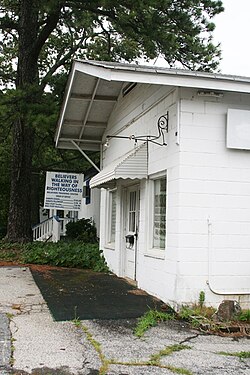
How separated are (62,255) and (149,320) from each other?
6.92 metres

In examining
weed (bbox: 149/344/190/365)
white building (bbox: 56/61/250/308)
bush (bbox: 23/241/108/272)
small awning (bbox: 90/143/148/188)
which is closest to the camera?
weed (bbox: 149/344/190/365)

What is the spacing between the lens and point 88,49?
64.7 feet

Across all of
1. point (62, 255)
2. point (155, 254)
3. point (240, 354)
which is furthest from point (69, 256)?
point (240, 354)

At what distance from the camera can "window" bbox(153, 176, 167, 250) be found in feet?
27.8

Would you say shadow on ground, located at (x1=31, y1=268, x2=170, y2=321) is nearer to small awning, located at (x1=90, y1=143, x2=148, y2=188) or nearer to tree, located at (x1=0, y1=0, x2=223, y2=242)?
small awning, located at (x1=90, y1=143, x2=148, y2=188)

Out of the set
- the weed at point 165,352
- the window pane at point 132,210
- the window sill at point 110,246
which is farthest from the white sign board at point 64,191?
the weed at point 165,352

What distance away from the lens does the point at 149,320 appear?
260 inches

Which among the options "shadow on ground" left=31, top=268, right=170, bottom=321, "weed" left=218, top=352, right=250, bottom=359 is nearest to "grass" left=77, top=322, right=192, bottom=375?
"weed" left=218, top=352, right=250, bottom=359

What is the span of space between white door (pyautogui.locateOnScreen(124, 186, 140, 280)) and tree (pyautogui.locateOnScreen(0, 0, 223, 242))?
382 cm

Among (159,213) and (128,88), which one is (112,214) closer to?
(128,88)

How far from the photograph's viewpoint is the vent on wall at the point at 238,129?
24.5ft

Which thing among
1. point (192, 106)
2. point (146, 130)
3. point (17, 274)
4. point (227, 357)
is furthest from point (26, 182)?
point (227, 357)

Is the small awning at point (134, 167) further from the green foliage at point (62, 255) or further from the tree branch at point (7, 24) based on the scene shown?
the tree branch at point (7, 24)

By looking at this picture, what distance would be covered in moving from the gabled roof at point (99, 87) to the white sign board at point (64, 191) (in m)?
1.57
